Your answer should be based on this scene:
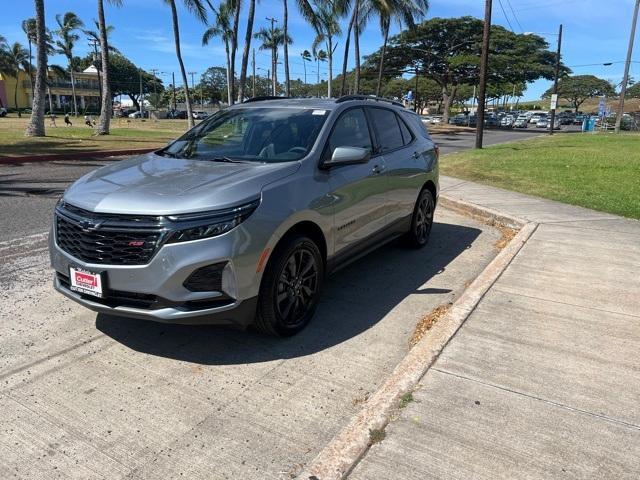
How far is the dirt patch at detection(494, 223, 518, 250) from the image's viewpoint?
23.0ft

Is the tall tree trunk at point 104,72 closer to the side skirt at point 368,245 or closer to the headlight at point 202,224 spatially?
the side skirt at point 368,245

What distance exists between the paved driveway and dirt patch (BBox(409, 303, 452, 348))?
0.25 ft

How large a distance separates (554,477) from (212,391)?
1.93 m

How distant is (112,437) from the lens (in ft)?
9.40

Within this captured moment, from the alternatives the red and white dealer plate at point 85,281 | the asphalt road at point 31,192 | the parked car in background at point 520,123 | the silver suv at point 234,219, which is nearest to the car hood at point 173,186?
the silver suv at point 234,219

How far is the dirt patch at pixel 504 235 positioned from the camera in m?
7.02

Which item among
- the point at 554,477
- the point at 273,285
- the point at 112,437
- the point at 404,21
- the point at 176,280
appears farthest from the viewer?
the point at 404,21

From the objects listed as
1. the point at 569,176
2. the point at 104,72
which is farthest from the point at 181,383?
the point at 104,72

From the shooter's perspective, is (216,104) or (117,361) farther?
(216,104)

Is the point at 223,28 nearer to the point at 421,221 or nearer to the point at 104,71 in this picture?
the point at 104,71

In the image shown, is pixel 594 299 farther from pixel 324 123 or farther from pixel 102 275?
pixel 102 275

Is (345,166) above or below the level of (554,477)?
above

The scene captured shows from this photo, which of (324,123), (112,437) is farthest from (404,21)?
(112,437)

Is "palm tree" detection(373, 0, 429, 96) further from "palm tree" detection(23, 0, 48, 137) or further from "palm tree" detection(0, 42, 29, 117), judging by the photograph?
"palm tree" detection(0, 42, 29, 117)
